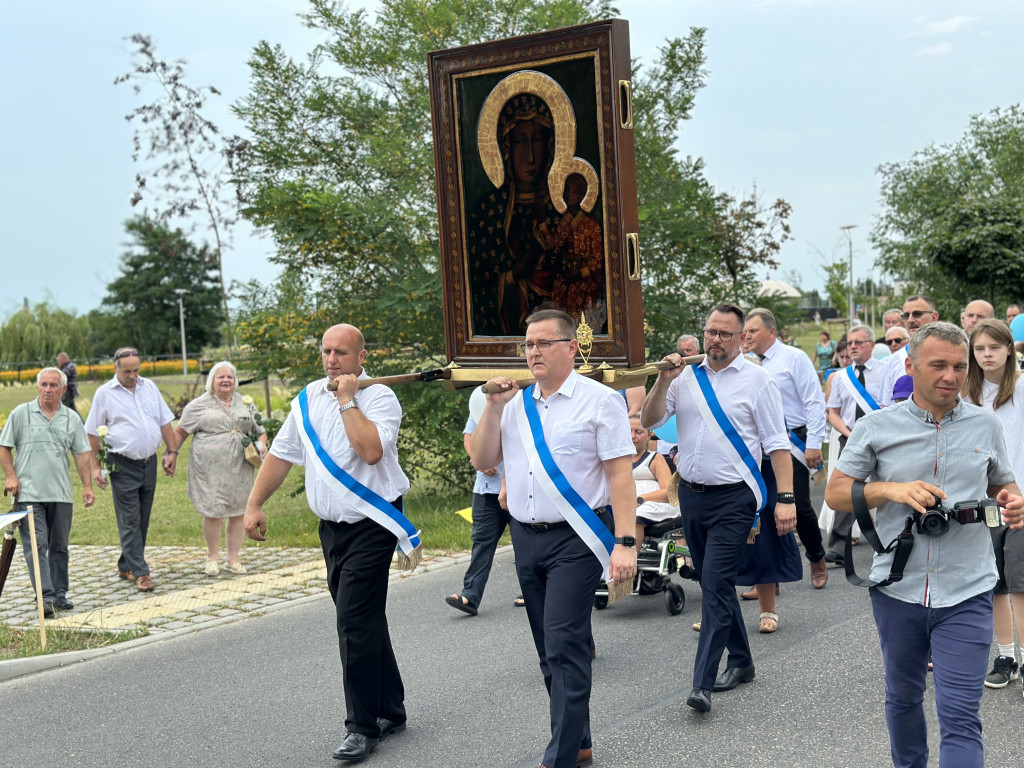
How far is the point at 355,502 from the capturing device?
18.4ft

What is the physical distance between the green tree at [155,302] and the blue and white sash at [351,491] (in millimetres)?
87286

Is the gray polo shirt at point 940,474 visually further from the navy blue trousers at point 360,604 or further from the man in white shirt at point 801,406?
the man in white shirt at point 801,406

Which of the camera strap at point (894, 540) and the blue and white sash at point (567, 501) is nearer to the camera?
the camera strap at point (894, 540)

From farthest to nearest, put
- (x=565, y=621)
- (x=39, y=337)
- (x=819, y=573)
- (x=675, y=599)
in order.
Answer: (x=39, y=337)
(x=819, y=573)
(x=675, y=599)
(x=565, y=621)

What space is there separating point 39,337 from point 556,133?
72.0 metres

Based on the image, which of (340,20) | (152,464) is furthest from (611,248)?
(340,20)

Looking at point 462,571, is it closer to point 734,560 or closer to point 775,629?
point 775,629

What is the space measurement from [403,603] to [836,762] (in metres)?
4.69

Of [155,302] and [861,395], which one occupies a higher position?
[155,302]

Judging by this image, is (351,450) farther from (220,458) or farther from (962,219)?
(962,219)

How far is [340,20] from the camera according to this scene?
52.5 ft

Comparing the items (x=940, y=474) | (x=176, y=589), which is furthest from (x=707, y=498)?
(x=176, y=589)

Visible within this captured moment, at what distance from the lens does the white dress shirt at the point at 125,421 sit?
1041 centimetres

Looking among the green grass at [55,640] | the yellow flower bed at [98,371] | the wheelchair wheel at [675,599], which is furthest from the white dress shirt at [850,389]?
the yellow flower bed at [98,371]
